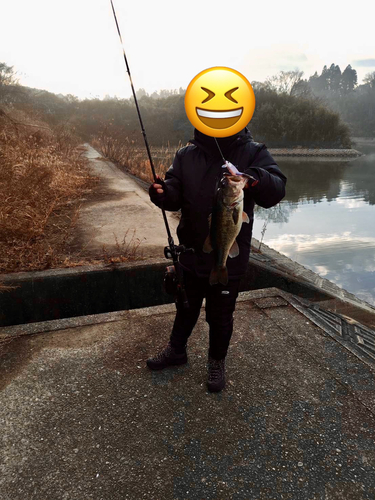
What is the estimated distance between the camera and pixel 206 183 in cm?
218

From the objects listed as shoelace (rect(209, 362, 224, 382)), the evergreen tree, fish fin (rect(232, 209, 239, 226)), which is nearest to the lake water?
shoelace (rect(209, 362, 224, 382))

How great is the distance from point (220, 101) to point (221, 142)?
0.25 m

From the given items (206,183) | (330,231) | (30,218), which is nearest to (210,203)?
(206,183)

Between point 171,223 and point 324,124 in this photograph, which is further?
point 324,124

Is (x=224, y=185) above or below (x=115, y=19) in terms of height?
below

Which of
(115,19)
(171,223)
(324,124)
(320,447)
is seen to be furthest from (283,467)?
(324,124)

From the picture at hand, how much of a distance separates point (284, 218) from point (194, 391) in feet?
31.1

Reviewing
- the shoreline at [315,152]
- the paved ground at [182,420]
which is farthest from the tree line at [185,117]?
the paved ground at [182,420]

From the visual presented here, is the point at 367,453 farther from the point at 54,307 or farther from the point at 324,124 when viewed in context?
the point at 324,124

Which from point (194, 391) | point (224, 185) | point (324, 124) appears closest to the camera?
point (224, 185)

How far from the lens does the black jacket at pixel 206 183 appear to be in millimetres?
2168

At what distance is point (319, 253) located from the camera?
8.14 metres

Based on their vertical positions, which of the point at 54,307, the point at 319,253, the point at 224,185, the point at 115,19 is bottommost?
the point at 319,253

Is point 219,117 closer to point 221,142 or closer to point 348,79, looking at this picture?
point 221,142
